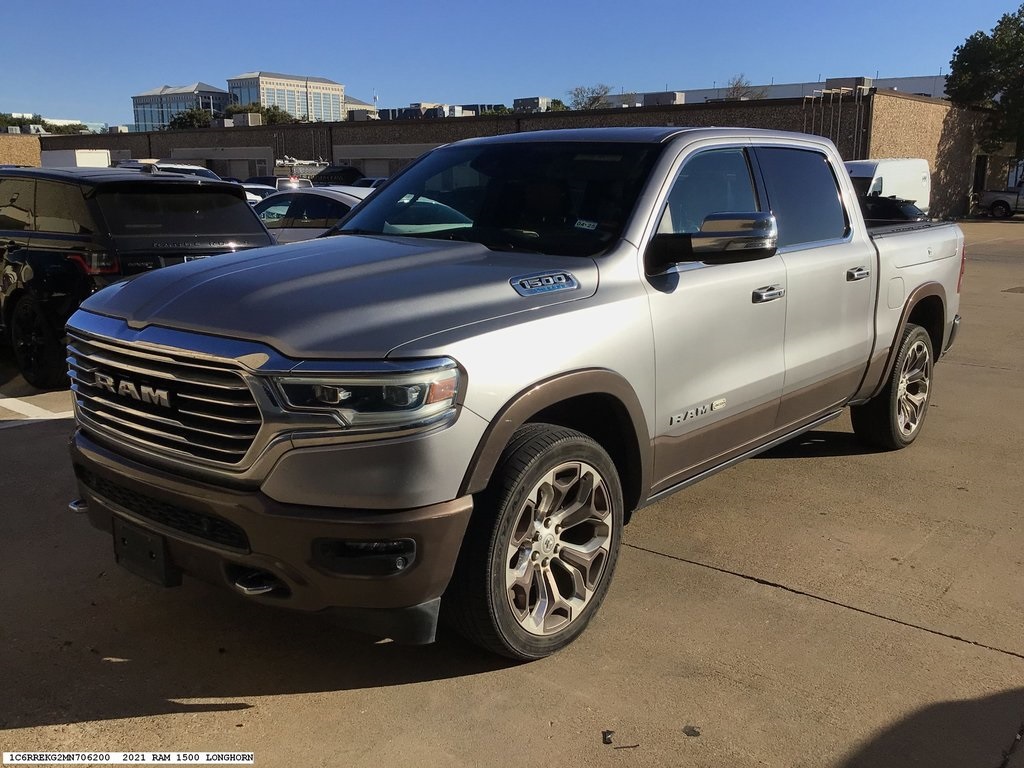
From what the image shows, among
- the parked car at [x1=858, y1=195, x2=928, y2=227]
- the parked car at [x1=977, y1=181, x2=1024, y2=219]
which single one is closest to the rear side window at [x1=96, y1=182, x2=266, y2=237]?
the parked car at [x1=858, y1=195, x2=928, y2=227]

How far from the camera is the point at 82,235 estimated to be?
6992mm

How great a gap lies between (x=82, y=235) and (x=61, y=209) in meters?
0.47

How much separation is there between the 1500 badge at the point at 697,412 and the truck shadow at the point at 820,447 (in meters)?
2.03

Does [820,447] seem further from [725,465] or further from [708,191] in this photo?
[708,191]

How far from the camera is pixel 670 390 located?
366cm

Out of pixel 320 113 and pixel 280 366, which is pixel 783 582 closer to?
pixel 280 366

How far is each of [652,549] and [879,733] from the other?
156 centimetres

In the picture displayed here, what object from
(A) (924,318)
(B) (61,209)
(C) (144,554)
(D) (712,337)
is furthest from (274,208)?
(C) (144,554)

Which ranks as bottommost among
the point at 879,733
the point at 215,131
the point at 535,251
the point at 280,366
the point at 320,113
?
the point at 879,733

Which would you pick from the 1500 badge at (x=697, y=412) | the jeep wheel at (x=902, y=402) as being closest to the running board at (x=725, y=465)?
the 1500 badge at (x=697, y=412)

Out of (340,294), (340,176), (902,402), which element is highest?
(340,176)

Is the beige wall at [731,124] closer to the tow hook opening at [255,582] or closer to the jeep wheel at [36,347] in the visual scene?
the jeep wheel at [36,347]

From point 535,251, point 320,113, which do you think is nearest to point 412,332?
point 535,251

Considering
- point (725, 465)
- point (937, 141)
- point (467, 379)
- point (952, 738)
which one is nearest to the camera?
point (467, 379)
